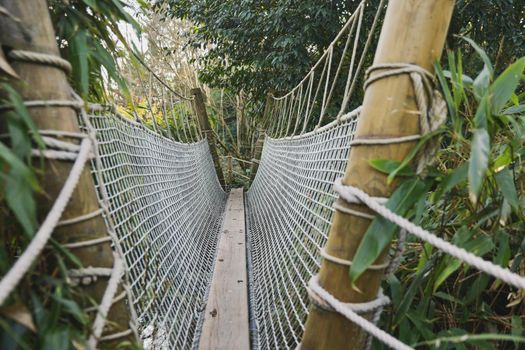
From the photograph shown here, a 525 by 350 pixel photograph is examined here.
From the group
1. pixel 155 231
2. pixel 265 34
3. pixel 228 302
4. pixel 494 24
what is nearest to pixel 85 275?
pixel 155 231

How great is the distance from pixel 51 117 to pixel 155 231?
84 centimetres

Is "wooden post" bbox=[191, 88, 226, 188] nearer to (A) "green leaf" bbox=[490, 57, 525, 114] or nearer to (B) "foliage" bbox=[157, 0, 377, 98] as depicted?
(B) "foliage" bbox=[157, 0, 377, 98]

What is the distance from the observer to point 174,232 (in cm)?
153

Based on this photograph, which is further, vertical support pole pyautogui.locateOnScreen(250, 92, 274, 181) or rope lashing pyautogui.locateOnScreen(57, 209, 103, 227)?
vertical support pole pyautogui.locateOnScreen(250, 92, 274, 181)

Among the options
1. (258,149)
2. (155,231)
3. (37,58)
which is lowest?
(258,149)

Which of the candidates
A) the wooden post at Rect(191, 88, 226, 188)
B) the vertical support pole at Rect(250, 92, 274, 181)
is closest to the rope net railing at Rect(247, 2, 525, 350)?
the vertical support pole at Rect(250, 92, 274, 181)

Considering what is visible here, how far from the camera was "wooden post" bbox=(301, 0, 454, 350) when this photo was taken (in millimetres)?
535

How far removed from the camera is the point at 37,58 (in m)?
0.48

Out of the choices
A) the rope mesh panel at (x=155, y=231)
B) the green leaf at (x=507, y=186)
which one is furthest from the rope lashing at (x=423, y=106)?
the rope mesh panel at (x=155, y=231)

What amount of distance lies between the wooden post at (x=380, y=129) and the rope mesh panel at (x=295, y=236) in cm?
34

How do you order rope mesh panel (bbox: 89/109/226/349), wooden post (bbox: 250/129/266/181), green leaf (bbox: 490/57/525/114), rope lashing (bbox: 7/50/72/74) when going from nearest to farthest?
rope lashing (bbox: 7/50/72/74) → green leaf (bbox: 490/57/525/114) → rope mesh panel (bbox: 89/109/226/349) → wooden post (bbox: 250/129/266/181)

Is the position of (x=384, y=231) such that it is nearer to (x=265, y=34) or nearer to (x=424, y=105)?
(x=424, y=105)

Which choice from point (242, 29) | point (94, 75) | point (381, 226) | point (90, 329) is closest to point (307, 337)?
point (381, 226)

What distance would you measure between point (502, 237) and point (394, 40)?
37cm
